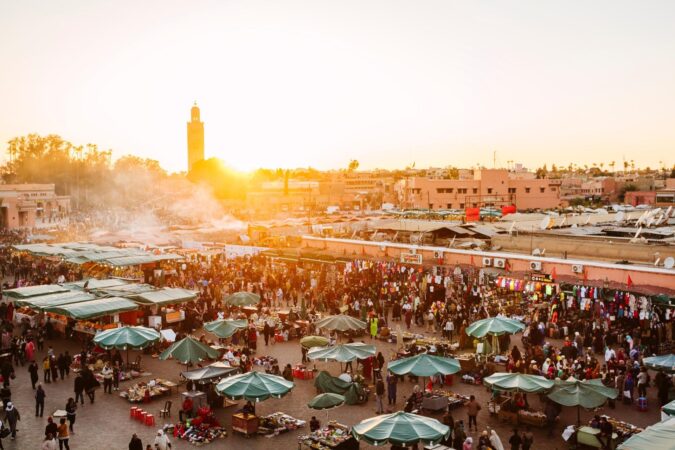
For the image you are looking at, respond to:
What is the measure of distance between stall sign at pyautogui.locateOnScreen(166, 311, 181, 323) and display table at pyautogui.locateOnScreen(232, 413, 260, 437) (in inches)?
389

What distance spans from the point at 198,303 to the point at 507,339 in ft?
42.3

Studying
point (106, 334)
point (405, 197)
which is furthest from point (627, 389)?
point (405, 197)

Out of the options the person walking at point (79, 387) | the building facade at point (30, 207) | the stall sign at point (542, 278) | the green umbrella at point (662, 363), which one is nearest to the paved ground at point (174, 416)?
the person walking at point (79, 387)

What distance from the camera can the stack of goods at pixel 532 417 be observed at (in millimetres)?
12718

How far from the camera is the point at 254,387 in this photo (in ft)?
40.8

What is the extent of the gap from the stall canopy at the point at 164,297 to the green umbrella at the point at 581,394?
45.8 feet

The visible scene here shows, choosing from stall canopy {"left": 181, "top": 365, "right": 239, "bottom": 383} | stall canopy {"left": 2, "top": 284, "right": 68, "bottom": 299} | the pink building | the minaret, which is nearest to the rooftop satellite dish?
stall canopy {"left": 181, "top": 365, "right": 239, "bottom": 383}

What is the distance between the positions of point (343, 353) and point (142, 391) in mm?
5354

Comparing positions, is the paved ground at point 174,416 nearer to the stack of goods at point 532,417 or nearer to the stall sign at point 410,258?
the stack of goods at point 532,417

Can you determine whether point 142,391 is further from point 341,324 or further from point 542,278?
point 542,278

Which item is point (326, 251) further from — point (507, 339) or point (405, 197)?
point (405, 197)

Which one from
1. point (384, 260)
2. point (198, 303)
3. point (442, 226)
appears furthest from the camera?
point (442, 226)

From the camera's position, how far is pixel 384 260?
94.4ft

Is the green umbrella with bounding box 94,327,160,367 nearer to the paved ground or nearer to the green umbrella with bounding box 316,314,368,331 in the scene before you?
the paved ground
